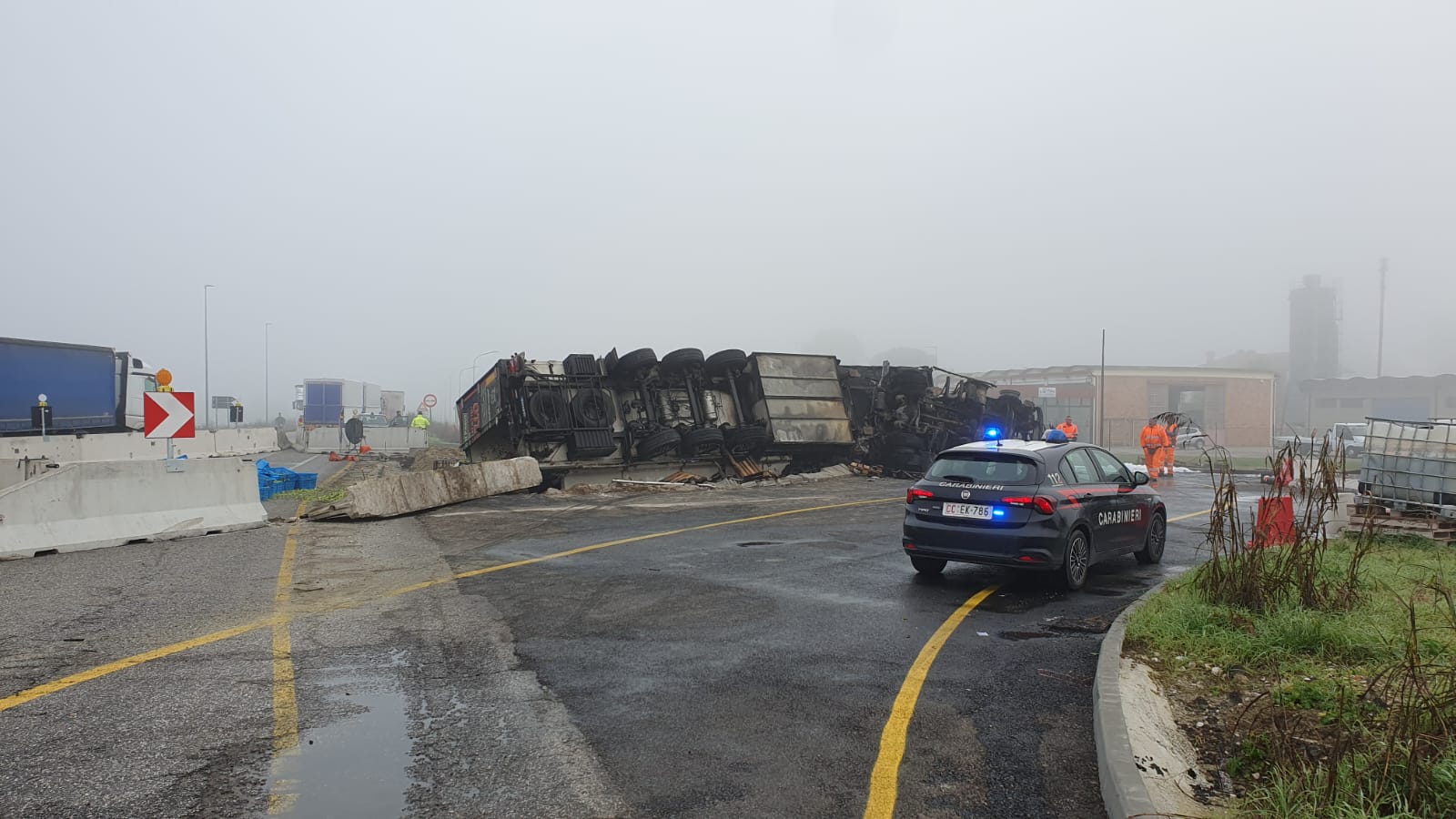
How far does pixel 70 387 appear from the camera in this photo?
18797 mm

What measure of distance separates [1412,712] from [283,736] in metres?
4.95

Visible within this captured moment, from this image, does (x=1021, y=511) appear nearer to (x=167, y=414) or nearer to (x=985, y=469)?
(x=985, y=469)

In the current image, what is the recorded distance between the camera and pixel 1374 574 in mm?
7691

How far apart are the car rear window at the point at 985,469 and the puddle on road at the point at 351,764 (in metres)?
5.59

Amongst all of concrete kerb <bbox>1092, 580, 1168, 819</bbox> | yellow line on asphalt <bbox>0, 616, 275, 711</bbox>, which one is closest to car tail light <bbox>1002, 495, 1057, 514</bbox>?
concrete kerb <bbox>1092, 580, 1168, 819</bbox>

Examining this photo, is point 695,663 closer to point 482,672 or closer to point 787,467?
point 482,672

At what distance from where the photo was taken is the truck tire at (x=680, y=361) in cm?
2022

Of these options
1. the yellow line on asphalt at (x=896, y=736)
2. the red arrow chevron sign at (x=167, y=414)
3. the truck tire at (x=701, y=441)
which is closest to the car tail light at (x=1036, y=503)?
the yellow line on asphalt at (x=896, y=736)

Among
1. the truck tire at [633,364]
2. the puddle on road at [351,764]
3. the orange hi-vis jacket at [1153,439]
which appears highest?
the truck tire at [633,364]

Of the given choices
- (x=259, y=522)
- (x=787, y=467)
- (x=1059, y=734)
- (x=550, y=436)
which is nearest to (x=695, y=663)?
(x=1059, y=734)

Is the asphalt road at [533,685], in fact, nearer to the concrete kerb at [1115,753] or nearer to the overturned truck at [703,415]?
the concrete kerb at [1115,753]

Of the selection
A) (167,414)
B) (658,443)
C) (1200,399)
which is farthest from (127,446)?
(1200,399)

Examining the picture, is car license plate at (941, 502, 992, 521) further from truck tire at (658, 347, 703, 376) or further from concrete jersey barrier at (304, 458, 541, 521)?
truck tire at (658, 347, 703, 376)

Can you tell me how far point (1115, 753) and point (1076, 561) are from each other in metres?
4.81
